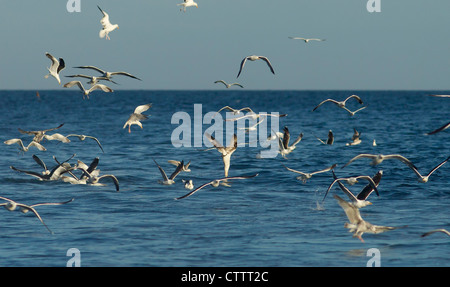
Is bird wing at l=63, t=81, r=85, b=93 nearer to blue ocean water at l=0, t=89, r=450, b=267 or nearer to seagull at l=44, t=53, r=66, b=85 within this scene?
seagull at l=44, t=53, r=66, b=85

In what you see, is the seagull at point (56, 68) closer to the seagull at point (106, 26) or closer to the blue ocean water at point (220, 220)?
the seagull at point (106, 26)

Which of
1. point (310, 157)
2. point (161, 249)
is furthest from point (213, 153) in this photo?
point (161, 249)

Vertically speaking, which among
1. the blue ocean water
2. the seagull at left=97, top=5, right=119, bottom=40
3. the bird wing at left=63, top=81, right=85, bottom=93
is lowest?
the blue ocean water

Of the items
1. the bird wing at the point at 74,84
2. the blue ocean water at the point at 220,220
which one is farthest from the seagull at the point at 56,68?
the blue ocean water at the point at 220,220

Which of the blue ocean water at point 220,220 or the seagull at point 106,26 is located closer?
the blue ocean water at point 220,220

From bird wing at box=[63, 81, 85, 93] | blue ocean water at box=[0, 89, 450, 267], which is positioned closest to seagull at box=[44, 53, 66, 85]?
bird wing at box=[63, 81, 85, 93]

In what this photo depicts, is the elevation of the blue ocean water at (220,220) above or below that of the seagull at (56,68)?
below

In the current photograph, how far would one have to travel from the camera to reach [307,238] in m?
15.8

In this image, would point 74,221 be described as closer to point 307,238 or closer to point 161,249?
point 161,249

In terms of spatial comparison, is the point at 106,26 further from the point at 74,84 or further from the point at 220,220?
the point at 220,220

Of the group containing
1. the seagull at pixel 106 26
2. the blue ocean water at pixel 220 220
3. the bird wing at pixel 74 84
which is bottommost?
the blue ocean water at pixel 220 220

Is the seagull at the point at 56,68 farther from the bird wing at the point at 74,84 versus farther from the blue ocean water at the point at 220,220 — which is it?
the blue ocean water at the point at 220,220

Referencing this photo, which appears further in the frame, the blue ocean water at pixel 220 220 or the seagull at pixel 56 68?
the seagull at pixel 56 68
